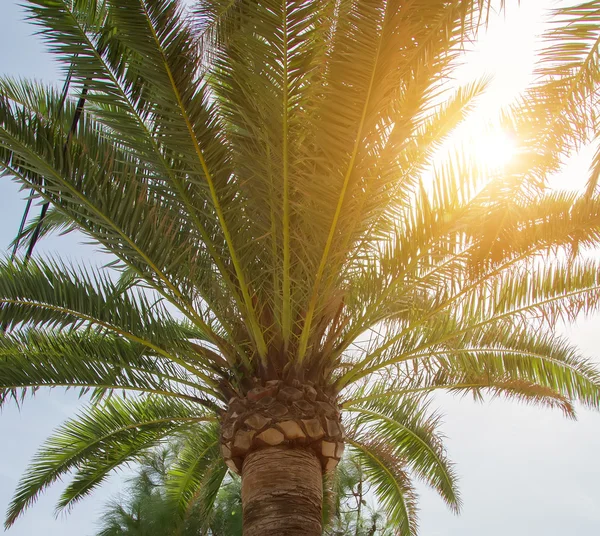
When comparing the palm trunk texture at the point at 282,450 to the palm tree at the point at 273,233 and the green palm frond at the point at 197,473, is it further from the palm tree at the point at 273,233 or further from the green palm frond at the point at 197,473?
the green palm frond at the point at 197,473

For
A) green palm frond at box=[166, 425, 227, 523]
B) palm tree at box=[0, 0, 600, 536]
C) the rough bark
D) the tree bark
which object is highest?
palm tree at box=[0, 0, 600, 536]

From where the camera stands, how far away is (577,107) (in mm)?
4602

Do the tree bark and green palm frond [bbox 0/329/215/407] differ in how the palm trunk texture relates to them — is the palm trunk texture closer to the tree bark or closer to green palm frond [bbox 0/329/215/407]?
the tree bark

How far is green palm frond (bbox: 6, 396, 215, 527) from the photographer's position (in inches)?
294

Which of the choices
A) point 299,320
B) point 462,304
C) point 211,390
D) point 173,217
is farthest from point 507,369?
point 173,217

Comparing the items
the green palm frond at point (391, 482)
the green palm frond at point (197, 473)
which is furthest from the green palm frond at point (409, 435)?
the green palm frond at point (197, 473)

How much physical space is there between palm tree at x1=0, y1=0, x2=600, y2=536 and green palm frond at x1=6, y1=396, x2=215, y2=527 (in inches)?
1.1

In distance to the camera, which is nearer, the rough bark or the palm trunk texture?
the palm trunk texture

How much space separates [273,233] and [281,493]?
212cm

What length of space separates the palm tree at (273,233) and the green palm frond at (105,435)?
3 cm

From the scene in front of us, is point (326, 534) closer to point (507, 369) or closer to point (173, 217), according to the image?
point (507, 369)

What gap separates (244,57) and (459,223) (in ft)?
7.75

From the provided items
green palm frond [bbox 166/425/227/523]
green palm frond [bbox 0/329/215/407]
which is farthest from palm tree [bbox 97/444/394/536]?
green palm frond [bbox 0/329/215/407]

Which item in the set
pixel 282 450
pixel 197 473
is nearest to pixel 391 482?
pixel 197 473
